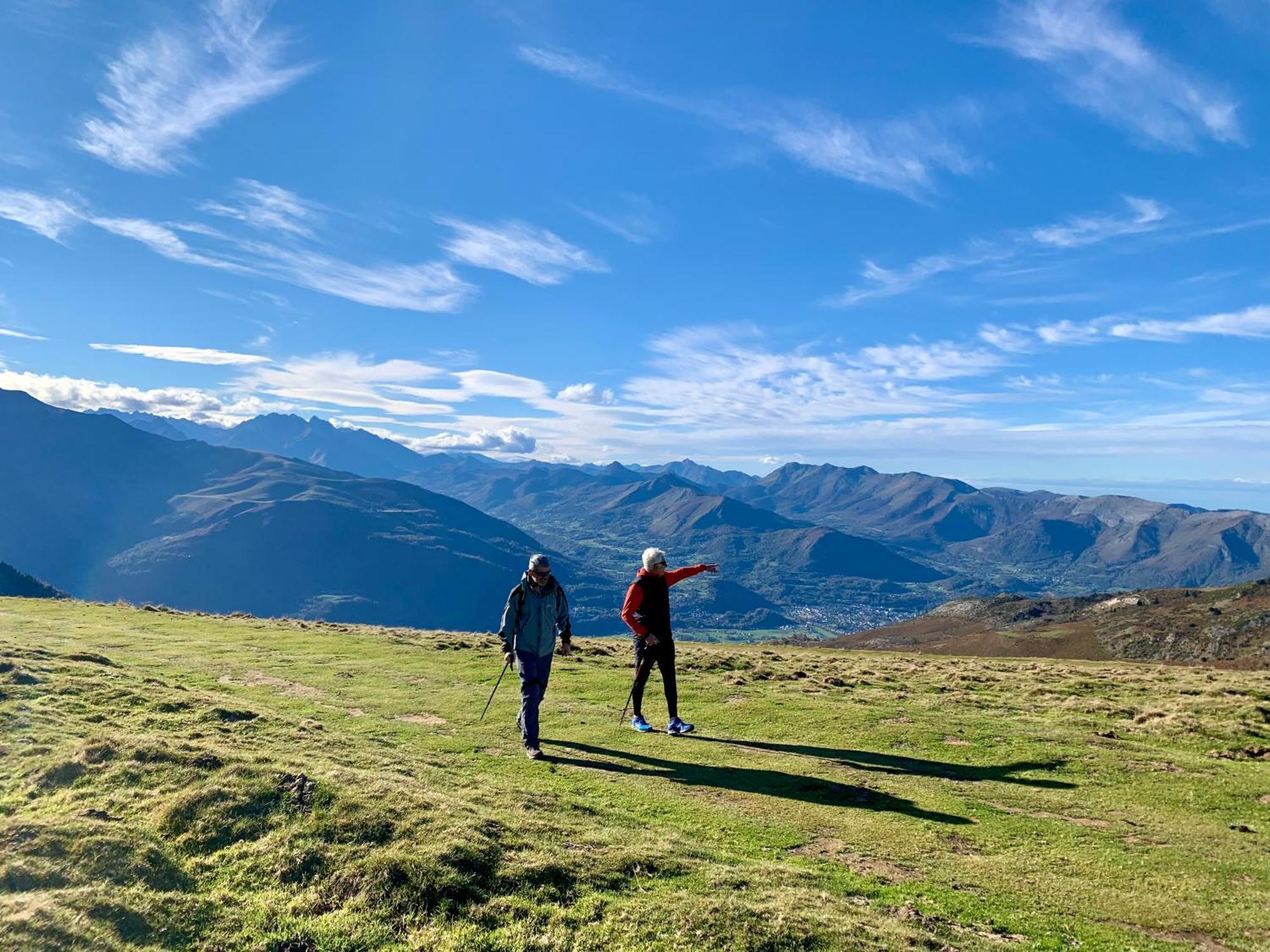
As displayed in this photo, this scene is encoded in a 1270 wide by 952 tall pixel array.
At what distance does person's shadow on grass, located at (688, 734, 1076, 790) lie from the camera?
41.3 feet

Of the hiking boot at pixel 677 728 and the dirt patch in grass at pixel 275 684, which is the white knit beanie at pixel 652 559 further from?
the dirt patch in grass at pixel 275 684

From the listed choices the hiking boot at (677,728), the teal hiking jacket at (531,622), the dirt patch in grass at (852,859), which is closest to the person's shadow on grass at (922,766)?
the hiking boot at (677,728)

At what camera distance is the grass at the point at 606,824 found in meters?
6.46

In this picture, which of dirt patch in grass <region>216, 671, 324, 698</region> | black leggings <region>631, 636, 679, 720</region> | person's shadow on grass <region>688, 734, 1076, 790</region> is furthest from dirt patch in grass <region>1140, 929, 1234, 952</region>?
dirt patch in grass <region>216, 671, 324, 698</region>

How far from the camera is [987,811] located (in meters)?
10.9

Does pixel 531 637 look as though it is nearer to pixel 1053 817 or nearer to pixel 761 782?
pixel 761 782

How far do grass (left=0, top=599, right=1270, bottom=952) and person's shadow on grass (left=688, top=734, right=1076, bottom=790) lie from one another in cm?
8

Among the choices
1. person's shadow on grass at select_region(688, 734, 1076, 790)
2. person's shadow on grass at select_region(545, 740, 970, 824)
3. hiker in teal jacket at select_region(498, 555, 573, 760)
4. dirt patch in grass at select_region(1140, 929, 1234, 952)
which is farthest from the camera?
hiker in teal jacket at select_region(498, 555, 573, 760)

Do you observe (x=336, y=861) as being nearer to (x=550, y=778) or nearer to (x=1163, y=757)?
(x=550, y=778)

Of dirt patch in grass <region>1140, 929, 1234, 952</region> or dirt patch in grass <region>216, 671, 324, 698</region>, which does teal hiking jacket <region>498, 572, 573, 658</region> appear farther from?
dirt patch in grass <region>1140, 929, 1234, 952</region>

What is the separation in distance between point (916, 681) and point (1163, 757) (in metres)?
11.4

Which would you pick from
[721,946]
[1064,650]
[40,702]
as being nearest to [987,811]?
[721,946]

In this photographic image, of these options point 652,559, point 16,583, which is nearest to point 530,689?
point 652,559

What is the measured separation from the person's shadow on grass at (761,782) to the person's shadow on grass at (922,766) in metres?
1.61
